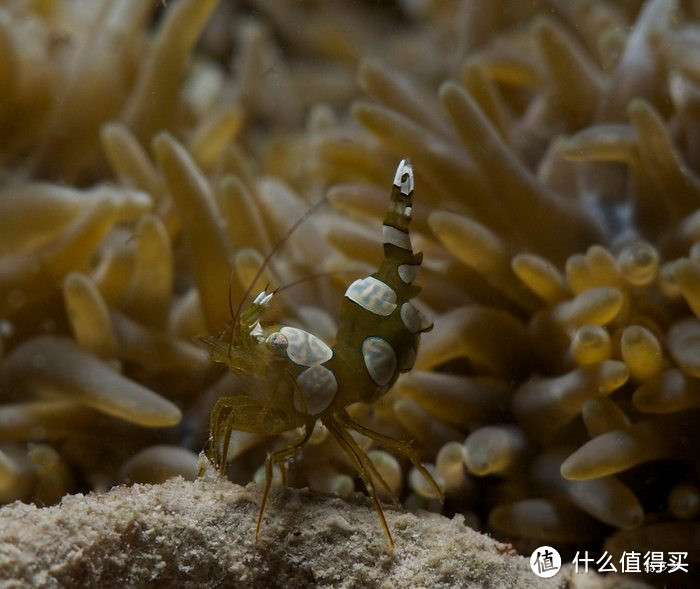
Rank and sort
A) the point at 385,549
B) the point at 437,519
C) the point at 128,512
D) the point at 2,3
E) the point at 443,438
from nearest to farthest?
the point at 128,512, the point at 385,549, the point at 437,519, the point at 443,438, the point at 2,3

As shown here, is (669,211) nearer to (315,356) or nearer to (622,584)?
(622,584)

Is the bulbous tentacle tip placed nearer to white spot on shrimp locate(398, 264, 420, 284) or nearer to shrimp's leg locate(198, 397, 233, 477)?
white spot on shrimp locate(398, 264, 420, 284)

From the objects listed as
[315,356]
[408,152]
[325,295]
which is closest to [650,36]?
[408,152]

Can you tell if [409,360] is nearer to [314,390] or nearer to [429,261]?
[314,390]

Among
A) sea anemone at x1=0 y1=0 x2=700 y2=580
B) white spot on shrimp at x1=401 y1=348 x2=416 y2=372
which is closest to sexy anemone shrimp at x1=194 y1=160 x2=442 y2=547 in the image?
white spot on shrimp at x1=401 y1=348 x2=416 y2=372

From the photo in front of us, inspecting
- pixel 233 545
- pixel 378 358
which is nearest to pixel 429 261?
pixel 378 358

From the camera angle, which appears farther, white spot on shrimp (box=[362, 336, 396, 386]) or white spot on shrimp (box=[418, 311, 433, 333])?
white spot on shrimp (box=[418, 311, 433, 333])
